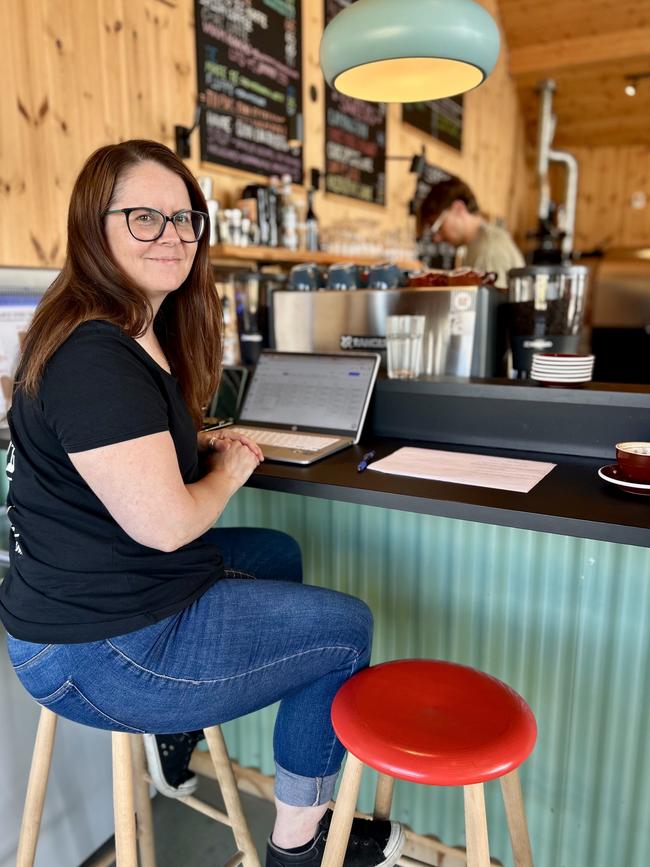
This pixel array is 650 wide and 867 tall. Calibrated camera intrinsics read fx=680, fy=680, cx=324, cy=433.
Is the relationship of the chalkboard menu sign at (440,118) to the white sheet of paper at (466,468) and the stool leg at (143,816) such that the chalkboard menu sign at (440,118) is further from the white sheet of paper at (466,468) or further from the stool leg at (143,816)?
the stool leg at (143,816)

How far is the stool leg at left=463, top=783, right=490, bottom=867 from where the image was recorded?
0.86 m

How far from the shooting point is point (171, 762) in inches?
58.6

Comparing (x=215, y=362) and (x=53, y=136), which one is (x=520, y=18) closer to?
(x=53, y=136)

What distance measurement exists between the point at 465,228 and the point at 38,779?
2.98 m

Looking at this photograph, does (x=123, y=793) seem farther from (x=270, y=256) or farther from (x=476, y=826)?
(x=270, y=256)

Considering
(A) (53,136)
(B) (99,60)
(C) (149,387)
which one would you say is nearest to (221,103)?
(B) (99,60)

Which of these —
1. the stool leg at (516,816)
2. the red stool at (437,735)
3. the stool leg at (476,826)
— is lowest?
the stool leg at (516,816)

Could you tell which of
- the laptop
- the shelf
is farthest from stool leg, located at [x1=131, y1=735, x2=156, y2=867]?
the shelf

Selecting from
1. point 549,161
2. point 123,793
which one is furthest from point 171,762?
point 549,161

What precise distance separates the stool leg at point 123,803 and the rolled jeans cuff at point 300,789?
0.76 feet

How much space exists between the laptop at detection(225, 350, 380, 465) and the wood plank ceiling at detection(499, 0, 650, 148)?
4.60 meters

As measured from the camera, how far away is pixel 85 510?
0.95 metres

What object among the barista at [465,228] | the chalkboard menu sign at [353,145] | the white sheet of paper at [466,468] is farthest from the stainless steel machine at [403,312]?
the chalkboard menu sign at [353,145]

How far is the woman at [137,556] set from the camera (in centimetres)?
90
